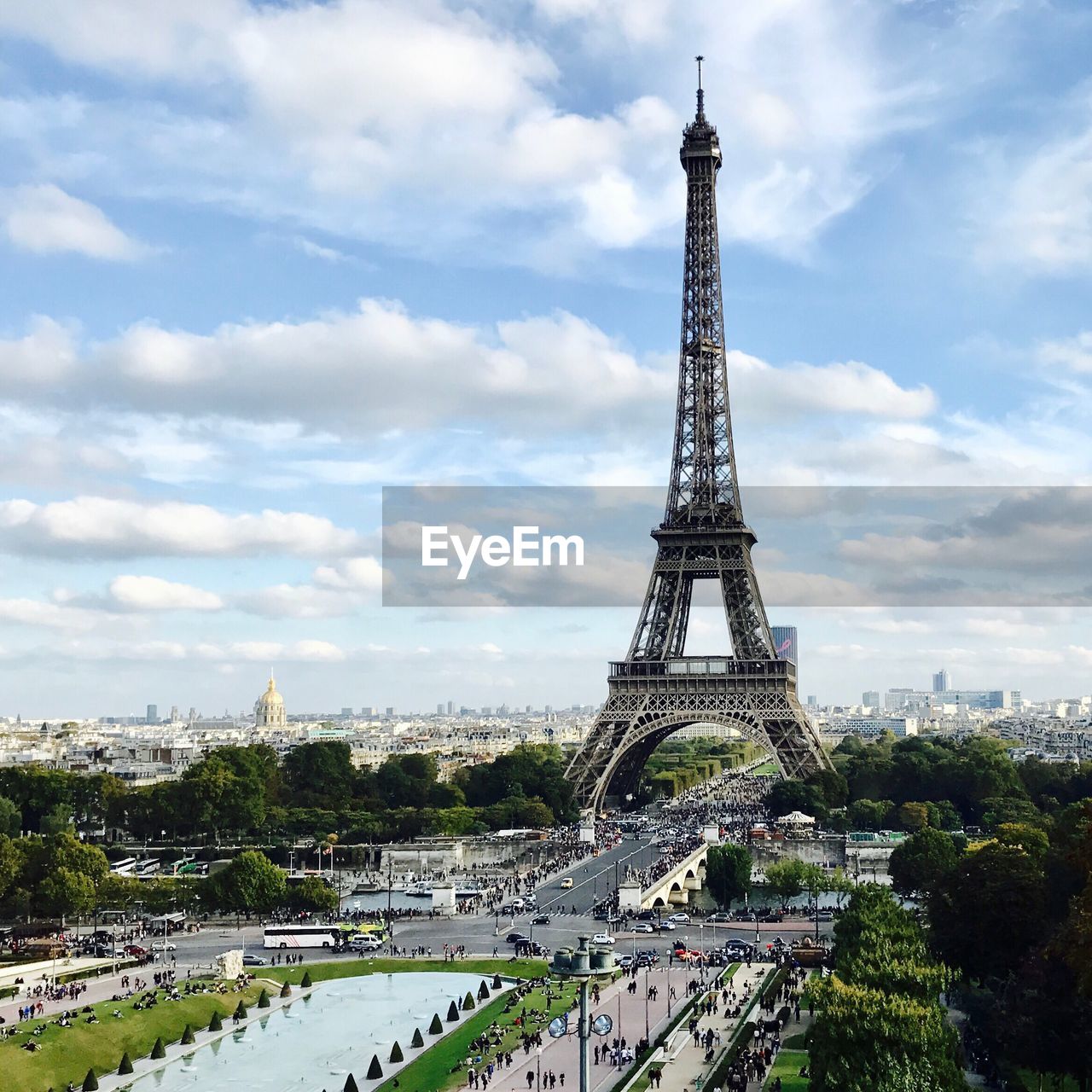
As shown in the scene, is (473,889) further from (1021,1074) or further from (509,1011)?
(1021,1074)

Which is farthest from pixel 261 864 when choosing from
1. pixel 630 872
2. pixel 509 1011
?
pixel 509 1011

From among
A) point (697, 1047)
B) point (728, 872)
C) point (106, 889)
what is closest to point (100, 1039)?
point (697, 1047)

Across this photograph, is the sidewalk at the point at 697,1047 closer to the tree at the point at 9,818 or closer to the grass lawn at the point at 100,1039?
the grass lawn at the point at 100,1039

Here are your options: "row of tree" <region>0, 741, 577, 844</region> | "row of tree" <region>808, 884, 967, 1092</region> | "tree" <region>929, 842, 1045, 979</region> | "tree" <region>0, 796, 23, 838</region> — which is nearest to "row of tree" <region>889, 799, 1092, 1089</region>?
"tree" <region>929, 842, 1045, 979</region>

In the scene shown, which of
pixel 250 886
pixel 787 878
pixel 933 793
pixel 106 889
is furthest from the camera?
pixel 933 793

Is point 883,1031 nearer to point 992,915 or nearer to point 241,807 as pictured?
point 992,915

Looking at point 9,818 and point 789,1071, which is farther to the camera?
point 9,818
